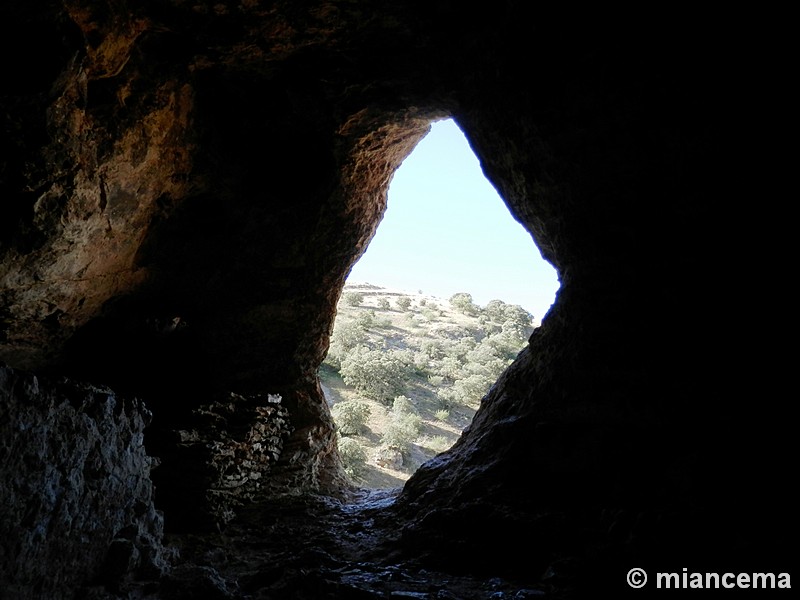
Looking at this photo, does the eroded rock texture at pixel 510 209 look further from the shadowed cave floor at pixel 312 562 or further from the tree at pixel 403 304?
the tree at pixel 403 304

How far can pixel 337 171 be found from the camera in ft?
25.3

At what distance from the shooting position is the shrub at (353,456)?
1738 centimetres

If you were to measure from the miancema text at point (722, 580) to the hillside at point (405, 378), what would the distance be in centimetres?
1385

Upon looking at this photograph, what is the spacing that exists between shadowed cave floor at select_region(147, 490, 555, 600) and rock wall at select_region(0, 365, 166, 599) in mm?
464

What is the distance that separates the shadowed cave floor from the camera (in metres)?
4.13

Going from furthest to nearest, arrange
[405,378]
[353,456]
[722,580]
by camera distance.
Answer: [405,378] < [353,456] < [722,580]

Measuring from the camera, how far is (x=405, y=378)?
88.2 feet

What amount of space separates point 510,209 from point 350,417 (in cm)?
1574

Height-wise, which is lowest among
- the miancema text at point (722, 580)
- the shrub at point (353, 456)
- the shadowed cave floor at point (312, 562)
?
the shadowed cave floor at point (312, 562)

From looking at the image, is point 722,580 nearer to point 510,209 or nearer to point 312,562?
point 312,562

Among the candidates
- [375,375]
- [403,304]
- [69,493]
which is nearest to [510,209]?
[69,493]

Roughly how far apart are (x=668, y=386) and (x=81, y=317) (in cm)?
713

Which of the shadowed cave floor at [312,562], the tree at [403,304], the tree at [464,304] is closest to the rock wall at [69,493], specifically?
the shadowed cave floor at [312,562]

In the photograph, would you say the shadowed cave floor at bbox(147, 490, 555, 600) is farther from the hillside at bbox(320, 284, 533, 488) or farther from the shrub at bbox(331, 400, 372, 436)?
the shrub at bbox(331, 400, 372, 436)
